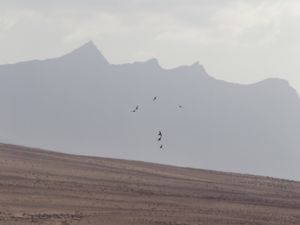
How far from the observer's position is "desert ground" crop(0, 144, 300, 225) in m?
36.3

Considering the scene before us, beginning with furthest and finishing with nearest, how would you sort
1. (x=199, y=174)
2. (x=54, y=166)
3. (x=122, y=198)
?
(x=199, y=174), (x=54, y=166), (x=122, y=198)

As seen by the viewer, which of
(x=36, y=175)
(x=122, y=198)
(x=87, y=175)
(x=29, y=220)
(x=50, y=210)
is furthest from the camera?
(x=87, y=175)

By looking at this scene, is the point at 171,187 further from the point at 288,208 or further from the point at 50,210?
the point at 50,210

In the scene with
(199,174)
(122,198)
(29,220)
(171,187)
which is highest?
(199,174)

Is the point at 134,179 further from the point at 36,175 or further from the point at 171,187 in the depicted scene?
the point at 36,175

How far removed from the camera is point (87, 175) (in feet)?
179

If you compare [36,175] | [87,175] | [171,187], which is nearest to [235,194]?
[171,187]

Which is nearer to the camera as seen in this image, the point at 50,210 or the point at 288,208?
the point at 50,210

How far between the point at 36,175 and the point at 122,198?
10.2m

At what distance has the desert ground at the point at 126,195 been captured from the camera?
119 feet

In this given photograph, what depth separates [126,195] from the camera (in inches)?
1773

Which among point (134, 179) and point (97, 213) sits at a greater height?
point (134, 179)

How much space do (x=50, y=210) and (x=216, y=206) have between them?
12.8m

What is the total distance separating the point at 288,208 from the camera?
46906mm
